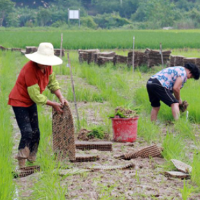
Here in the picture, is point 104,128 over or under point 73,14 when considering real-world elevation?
under

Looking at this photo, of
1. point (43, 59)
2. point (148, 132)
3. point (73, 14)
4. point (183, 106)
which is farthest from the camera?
point (73, 14)

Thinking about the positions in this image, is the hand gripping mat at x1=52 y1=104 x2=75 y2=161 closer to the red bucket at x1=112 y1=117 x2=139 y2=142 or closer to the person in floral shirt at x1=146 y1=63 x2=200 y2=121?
the red bucket at x1=112 y1=117 x2=139 y2=142

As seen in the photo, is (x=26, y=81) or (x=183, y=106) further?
(x=183, y=106)

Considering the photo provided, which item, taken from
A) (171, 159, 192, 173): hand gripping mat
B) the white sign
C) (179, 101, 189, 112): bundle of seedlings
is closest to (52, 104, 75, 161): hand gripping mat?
(171, 159, 192, 173): hand gripping mat

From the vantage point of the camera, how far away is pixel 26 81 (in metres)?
4.00

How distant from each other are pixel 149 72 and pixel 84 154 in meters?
7.93

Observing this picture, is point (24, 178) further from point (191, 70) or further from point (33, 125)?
point (191, 70)

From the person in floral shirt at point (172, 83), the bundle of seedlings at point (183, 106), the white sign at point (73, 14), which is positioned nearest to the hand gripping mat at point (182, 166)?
the person in floral shirt at point (172, 83)

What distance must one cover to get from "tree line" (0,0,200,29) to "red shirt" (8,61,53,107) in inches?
1943

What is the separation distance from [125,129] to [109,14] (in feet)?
220

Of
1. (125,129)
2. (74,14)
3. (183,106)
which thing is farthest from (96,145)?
(74,14)

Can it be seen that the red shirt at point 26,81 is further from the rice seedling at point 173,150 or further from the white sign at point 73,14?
the white sign at point 73,14

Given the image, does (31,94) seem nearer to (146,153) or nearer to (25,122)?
(25,122)

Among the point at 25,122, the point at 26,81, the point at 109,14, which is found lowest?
the point at 25,122
